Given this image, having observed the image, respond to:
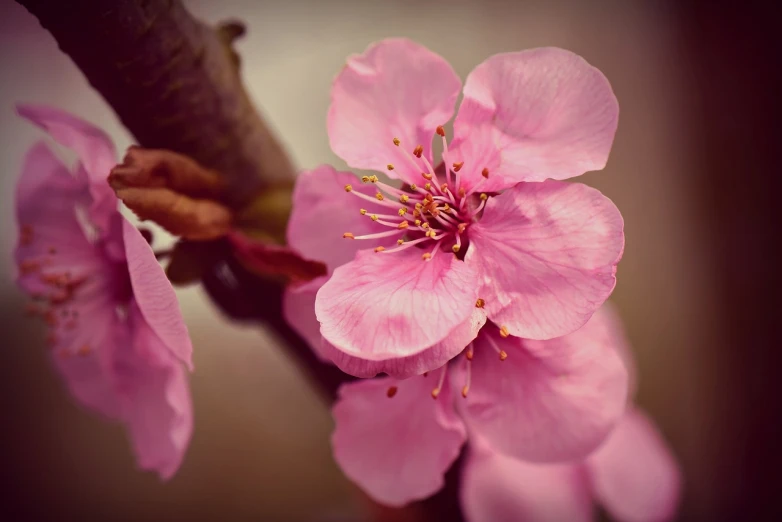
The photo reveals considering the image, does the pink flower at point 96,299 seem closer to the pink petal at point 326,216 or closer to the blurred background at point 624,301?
the pink petal at point 326,216

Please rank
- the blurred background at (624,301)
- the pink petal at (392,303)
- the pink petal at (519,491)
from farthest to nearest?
1. the blurred background at (624,301)
2. the pink petal at (519,491)
3. the pink petal at (392,303)

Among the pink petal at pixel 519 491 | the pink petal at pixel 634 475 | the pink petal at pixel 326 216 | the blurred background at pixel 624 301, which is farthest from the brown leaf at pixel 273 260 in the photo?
the blurred background at pixel 624 301

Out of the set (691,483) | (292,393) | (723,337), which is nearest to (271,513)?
(292,393)

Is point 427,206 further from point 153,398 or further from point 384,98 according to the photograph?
point 153,398

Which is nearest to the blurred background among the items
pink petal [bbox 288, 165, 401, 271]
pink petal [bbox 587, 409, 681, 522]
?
pink petal [bbox 587, 409, 681, 522]

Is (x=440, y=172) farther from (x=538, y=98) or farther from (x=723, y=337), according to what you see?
(x=723, y=337)

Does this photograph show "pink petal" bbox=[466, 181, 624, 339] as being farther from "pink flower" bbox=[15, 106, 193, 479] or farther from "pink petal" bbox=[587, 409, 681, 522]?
"pink petal" bbox=[587, 409, 681, 522]

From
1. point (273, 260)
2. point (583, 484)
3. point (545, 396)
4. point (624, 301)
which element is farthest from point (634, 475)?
point (624, 301)
